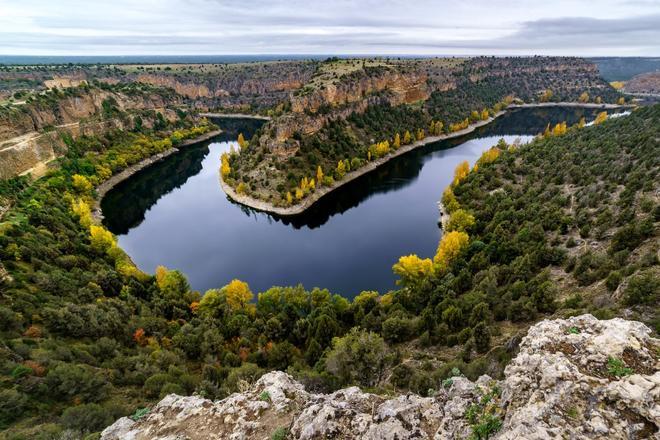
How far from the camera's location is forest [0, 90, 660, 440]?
2491 cm

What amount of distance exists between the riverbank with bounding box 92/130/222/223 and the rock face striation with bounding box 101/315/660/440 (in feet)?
231

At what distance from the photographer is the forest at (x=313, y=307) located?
2491 cm

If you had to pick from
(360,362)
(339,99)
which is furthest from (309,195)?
(360,362)

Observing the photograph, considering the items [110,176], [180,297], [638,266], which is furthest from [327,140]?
[638,266]

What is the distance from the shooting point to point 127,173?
346 feet

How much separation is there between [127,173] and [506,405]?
390 ft

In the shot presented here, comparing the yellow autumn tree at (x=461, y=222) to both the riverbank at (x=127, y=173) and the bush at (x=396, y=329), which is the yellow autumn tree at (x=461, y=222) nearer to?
the bush at (x=396, y=329)

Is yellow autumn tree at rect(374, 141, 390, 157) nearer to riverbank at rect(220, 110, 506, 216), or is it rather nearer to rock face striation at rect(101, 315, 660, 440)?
riverbank at rect(220, 110, 506, 216)

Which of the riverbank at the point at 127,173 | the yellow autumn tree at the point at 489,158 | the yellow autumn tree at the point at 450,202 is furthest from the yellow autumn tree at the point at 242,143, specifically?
the yellow autumn tree at the point at 489,158

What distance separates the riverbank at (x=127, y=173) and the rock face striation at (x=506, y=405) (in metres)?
70.3

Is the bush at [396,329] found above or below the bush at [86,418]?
below

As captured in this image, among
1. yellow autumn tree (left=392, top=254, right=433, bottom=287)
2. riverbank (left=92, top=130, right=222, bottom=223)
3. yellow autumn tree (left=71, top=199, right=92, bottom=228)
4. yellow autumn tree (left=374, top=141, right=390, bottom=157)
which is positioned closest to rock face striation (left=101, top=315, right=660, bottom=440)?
yellow autumn tree (left=392, top=254, right=433, bottom=287)

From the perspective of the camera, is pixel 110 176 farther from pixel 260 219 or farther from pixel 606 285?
pixel 606 285

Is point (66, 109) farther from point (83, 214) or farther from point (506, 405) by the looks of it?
point (506, 405)
